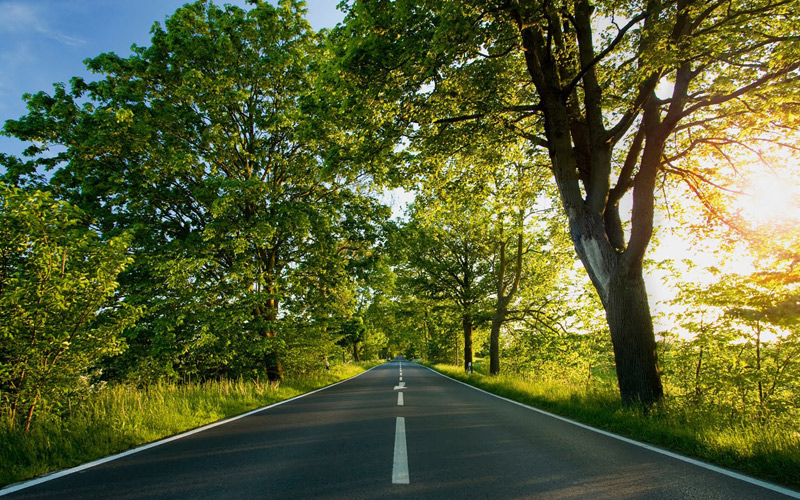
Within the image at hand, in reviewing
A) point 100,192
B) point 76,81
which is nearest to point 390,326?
point 100,192

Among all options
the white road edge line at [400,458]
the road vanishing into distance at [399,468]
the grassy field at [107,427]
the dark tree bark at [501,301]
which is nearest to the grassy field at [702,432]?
the road vanishing into distance at [399,468]

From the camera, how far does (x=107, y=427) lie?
207 inches

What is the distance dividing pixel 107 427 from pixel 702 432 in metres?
8.33

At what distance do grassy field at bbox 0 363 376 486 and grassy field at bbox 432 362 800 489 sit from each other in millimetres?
7279

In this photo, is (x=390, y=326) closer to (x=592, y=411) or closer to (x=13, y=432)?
(x=592, y=411)

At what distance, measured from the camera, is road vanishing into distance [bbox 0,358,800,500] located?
3.11 m

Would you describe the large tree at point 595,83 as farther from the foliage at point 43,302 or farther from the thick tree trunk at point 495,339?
the thick tree trunk at point 495,339

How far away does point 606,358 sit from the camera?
1341 centimetres

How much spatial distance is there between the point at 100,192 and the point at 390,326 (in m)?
19.2

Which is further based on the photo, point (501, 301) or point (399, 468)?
point (501, 301)

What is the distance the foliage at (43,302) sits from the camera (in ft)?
15.2

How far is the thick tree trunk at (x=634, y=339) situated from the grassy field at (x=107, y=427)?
8.09 meters

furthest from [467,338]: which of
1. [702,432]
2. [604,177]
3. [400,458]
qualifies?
[400,458]

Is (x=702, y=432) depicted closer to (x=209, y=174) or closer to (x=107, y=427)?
(x=107, y=427)
